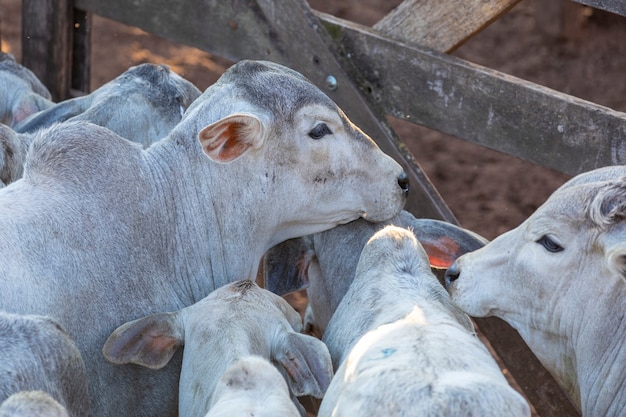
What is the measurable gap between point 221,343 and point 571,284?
1211 millimetres

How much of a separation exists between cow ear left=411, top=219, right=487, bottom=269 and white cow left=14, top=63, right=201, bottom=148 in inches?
49.8

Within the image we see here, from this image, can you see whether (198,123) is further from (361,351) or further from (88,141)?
(361,351)

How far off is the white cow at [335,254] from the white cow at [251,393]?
129cm

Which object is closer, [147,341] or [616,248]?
[616,248]

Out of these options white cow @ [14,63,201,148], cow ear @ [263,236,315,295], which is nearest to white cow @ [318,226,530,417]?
cow ear @ [263,236,315,295]

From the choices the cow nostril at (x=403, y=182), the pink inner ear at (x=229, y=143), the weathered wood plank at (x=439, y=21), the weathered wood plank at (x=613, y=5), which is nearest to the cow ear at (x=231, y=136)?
the pink inner ear at (x=229, y=143)

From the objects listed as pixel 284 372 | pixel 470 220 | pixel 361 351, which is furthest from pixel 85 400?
pixel 470 220

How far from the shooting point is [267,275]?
187 inches

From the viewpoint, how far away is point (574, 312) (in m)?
3.86

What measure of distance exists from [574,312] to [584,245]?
25 cm

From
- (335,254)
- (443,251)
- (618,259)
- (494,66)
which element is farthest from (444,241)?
(494,66)

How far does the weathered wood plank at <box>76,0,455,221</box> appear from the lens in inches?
200

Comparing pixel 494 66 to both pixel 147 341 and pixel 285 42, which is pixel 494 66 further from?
pixel 147 341

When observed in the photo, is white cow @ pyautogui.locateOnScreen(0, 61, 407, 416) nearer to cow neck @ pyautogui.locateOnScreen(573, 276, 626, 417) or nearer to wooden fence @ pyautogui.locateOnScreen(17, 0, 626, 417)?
wooden fence @ pyautogui.locateOnScreen(17, 0, 626, 417)
